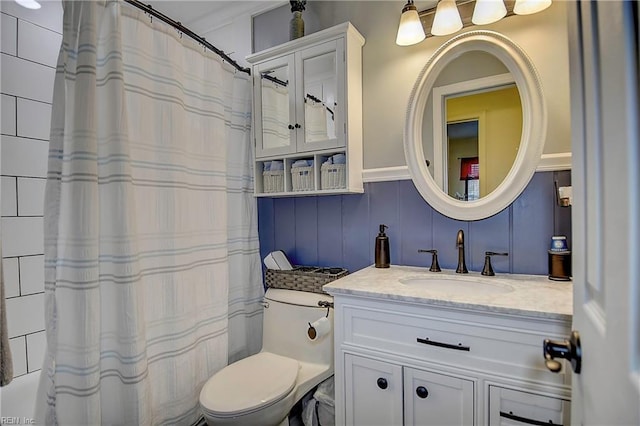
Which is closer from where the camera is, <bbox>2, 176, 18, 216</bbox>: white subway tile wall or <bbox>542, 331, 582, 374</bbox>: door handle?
<bbox>542, 331, 582, 374</bbox>: door handle

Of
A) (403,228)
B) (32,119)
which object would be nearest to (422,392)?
(403,228)

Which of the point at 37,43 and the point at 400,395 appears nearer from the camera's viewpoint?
the point at 400,395

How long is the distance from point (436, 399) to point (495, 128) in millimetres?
1130

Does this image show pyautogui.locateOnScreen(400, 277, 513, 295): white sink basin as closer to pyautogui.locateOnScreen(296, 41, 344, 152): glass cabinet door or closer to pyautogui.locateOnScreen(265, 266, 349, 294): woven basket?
pyautogui.locateOnScreen(265, 266, 349, 294): woven basket

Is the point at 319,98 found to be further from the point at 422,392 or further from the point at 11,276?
the point at 11,276

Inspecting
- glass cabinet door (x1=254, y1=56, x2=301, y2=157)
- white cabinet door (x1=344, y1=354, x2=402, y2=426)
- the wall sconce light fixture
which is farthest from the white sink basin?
the wall sconce light fixture

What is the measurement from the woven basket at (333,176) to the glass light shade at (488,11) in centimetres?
85

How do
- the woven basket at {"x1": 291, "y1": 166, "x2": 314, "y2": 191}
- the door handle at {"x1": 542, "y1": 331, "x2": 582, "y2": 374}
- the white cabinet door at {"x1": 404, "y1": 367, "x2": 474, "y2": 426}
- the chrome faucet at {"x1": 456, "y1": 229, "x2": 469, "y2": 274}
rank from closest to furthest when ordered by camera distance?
the door handle at {"x1": 542, "y1": 331, "x2": 582, "y2": 374} < the white cabinet door at {"x1": 404, "y1": 367, "x2": 474, "y2": 426} < the chrome faucet at {"x1": 456, "y1": 229, "x2": 469, "y2": 274} < the woven basket at {"x1": 291, "y1": 166, "x2": 314, "y2": 191}

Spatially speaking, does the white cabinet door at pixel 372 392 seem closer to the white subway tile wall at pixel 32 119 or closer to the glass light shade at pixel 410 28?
the glass light shade at pixel 410 28

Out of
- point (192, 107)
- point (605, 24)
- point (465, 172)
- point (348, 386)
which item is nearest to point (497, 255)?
point (465, 172)

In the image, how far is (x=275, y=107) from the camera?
1843 millimetres

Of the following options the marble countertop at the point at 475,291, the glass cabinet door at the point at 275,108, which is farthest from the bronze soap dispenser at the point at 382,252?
the glass cabinet door at the point at 275,108

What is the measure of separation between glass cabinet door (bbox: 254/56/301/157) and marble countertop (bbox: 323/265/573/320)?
2.71 ft

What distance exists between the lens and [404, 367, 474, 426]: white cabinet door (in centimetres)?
108
